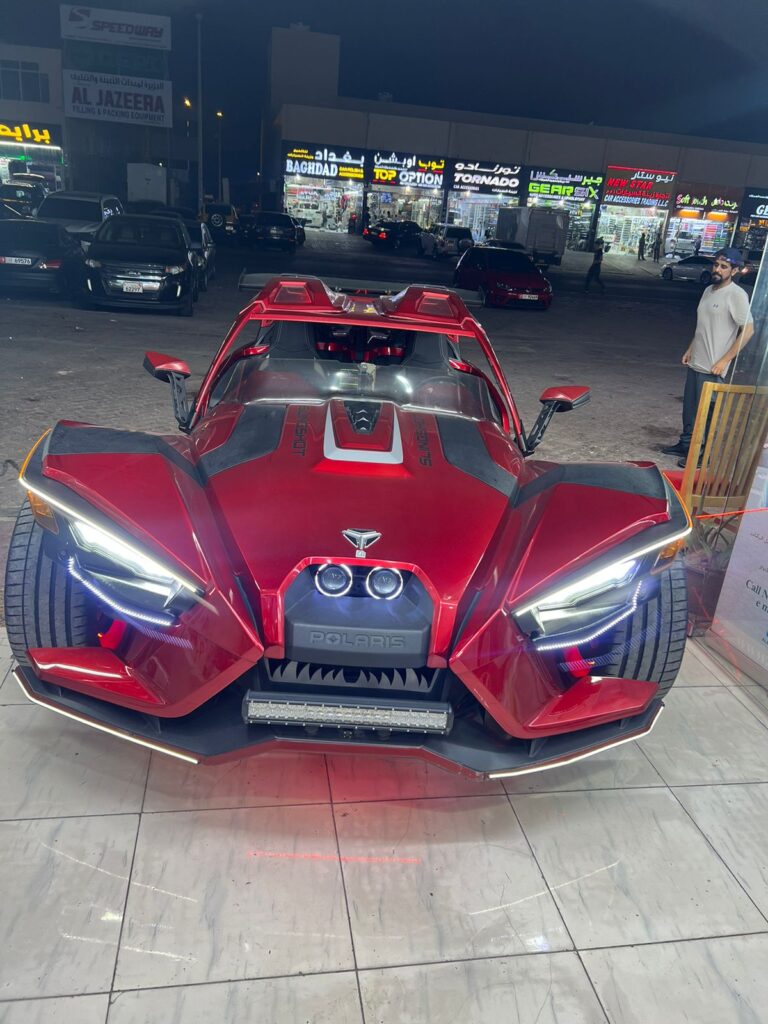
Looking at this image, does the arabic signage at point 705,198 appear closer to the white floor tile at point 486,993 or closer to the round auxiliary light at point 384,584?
the round auxiliary light at point 384,584

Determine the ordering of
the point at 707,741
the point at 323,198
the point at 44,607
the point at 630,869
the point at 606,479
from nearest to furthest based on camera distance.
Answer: the point at 630,869 < the point at 44,607 < the point at 606,479 < the point at 707,741 < the point at 323,198

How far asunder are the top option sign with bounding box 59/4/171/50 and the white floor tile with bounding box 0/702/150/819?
38.8 m

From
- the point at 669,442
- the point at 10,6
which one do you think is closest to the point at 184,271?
the point at 669,442

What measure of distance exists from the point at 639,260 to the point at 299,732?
4323 cm

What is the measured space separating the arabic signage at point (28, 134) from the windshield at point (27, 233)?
36420mm

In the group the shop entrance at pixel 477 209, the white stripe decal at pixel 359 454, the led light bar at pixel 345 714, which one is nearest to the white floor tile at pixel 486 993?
the led light bar at pixel 345 714

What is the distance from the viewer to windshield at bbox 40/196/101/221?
625 inches

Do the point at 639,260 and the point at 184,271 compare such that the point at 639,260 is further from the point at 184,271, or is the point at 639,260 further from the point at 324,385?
the point at 324,385

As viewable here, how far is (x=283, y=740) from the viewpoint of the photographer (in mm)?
2170

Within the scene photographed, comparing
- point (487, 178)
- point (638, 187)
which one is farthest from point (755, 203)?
point (487, 178)

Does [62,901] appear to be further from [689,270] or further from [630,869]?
[689,270]

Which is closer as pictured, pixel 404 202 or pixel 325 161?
pixel 325 161

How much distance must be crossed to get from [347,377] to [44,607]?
65.3 inches

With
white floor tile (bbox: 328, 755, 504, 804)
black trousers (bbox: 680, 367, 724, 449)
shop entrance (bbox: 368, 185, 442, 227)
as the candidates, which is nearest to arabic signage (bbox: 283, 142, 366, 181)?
shop entrance (bbox: 368, 185, 442, 227)
